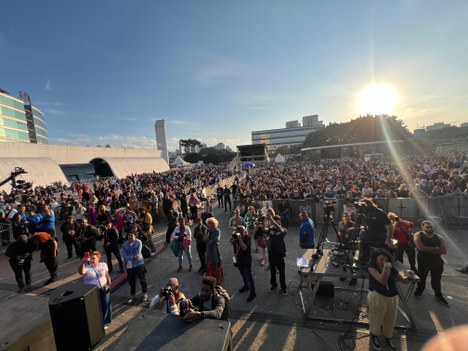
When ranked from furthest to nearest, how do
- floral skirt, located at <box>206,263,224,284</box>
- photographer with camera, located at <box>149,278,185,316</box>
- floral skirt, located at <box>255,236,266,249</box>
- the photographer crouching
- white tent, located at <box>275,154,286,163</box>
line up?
white tent, located at <box>275,154,286,163</box>, floral skirt, located at <box>255,236,266,249</box>, floral skirt, located at <box>206,263,224,284</box>, the photographer crouching, photographer with camera, located at <box>149,278,185,316</box>

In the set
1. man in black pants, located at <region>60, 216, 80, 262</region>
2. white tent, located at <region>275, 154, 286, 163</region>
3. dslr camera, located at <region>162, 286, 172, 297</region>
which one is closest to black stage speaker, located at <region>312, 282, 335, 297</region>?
A: dslr camera, located at <region>162, 286, 172, 297</region>

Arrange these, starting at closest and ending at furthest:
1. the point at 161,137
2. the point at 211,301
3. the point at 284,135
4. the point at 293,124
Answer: the point at 211,301, the point at 161,137, the point at 284,135, the point at 293,124

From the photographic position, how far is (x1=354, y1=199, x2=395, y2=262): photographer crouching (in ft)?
15.2

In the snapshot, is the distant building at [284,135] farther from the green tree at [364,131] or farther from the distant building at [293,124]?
the green tree at [364,131]

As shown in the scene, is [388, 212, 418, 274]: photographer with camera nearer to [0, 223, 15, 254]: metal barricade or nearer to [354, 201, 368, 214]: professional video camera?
[354, 201, 368, 214]: professional video camera

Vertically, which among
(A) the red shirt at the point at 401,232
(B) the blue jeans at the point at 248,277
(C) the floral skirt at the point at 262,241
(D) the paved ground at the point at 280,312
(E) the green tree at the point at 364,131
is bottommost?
(D) the paved ground at the point at 280,312

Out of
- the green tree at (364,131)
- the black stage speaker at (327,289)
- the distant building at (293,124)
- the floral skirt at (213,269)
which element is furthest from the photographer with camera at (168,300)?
the distant building at (293,124)

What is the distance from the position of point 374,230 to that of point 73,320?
16.9ft

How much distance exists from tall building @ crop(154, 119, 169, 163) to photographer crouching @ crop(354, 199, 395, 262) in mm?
60630

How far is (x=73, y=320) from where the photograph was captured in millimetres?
2705

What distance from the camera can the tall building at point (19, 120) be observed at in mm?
56347

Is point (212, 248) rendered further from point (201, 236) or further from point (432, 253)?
point (432, 253)

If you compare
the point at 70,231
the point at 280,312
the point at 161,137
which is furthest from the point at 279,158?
the point at 280,312

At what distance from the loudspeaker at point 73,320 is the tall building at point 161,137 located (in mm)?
61159
